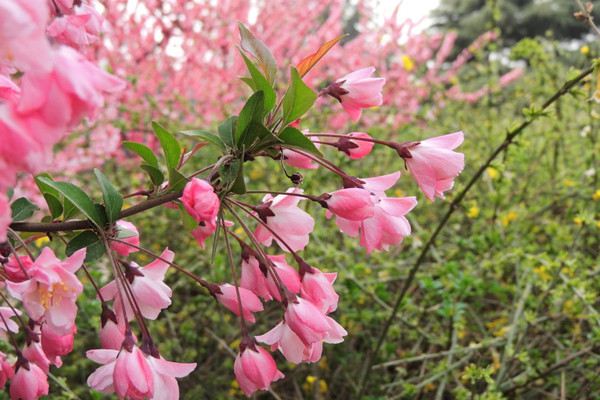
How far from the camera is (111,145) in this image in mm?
4078

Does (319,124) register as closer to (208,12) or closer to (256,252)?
(256,252)

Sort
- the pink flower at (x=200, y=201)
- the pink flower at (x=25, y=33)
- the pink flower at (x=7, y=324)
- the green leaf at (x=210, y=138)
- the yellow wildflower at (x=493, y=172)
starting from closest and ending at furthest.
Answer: the pink flower at (x=25, y=33) < the pink flower at (x=200, y=201) < the green leaf at (x=210, y=138) < the pink flower at (x=7, y=324) < the yellow wildflower at (x=493, y=172)

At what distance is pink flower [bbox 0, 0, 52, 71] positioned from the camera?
419mm

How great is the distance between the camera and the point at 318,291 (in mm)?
779

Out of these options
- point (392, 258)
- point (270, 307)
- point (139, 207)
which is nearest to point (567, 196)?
point (392, 258)

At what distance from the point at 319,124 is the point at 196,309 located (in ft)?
4.64

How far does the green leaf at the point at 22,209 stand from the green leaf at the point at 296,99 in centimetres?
38

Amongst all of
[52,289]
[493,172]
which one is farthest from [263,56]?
[493,172]

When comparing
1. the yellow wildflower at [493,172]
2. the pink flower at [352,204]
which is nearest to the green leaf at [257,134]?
the pink flower at [352,204]

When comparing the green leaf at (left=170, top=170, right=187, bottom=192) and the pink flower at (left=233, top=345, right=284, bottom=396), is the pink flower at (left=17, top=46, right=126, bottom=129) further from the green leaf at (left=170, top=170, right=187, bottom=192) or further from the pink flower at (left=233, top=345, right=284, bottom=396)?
the pink flower at (left=233, top=345, right=284, bottom=396)

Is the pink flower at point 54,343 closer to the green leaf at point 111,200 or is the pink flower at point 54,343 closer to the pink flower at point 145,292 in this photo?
the pink flower at point 145,292

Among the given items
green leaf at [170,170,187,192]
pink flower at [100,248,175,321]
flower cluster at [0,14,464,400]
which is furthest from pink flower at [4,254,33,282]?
green leaf at [170,170,187,192]

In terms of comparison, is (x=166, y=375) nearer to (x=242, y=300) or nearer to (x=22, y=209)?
(x=242, y=300)

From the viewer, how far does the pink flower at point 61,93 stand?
0.47 meters
